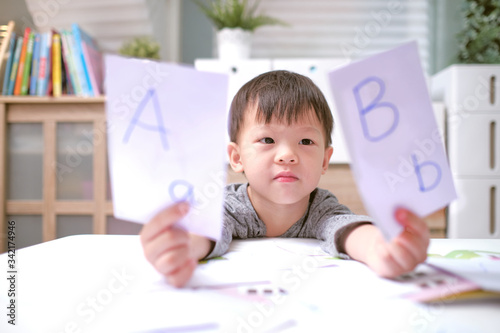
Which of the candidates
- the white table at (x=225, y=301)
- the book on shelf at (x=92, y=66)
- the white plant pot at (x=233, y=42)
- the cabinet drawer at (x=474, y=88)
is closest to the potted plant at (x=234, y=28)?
the white plant pot at (x=233, y=42)

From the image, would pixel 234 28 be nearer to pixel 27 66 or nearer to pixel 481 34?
pixel 27 66

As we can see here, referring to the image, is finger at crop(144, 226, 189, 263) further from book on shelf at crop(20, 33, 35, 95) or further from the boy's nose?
book on shelf at crop(20, 33, 35, 95)

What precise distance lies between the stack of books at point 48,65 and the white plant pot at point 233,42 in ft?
2.12

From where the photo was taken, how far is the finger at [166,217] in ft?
1.33

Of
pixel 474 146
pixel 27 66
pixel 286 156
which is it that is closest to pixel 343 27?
pixel 474 146

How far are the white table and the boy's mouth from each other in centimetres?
17

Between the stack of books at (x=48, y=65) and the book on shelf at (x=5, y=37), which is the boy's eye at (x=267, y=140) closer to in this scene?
the stack of books at (x=48, y=65)

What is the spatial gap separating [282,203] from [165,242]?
0.34 metres

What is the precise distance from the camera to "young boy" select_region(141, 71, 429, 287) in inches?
16.8

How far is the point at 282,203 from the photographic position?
28.2 inches

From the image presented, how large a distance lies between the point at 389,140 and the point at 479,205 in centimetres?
158

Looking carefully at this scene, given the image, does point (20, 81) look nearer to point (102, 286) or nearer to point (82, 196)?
point (82, 196)

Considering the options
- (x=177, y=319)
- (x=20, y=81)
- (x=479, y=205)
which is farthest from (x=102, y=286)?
(x=479, y=205)

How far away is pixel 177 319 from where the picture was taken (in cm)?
33
